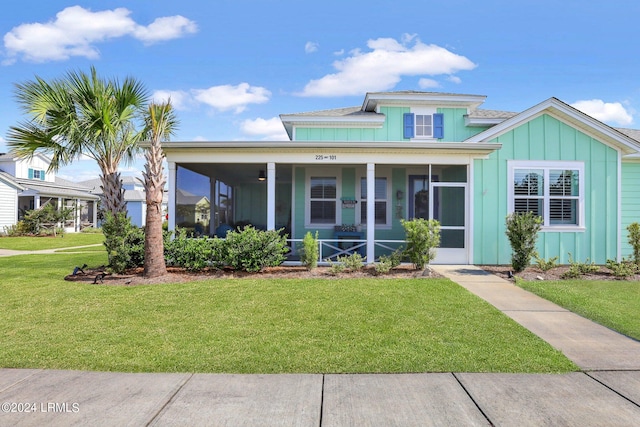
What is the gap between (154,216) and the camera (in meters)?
7.89

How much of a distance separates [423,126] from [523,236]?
233 inches

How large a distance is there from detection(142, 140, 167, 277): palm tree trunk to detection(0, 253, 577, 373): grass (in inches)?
36.2

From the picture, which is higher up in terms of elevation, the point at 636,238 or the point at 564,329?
the point at 636,238

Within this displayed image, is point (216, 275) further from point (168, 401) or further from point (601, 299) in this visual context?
point (601, 299)

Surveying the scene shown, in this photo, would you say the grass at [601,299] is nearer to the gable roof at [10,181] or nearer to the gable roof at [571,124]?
the gable roof at [571,124]

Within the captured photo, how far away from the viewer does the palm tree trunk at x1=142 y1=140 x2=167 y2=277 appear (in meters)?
7.91

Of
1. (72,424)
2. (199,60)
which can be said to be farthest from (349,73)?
(72,424)

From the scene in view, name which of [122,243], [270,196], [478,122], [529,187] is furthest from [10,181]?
[529,187]

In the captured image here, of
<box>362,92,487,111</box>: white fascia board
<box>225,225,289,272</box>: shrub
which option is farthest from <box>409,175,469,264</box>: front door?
<box>225,225,289,272</box>: shrub

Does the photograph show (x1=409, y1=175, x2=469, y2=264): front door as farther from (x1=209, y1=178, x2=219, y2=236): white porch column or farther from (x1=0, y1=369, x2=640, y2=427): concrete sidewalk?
(x1=209, y1=178, x2=219, y2=236): white porch column

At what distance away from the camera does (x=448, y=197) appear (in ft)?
38.0

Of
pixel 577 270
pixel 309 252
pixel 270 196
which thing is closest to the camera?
pixel 577 270

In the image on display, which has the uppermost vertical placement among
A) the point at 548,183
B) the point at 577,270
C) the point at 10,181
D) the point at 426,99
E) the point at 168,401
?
the point at 426,99

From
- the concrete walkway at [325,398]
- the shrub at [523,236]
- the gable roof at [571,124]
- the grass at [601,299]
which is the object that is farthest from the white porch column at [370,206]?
the concrete walkway at [325,398]
